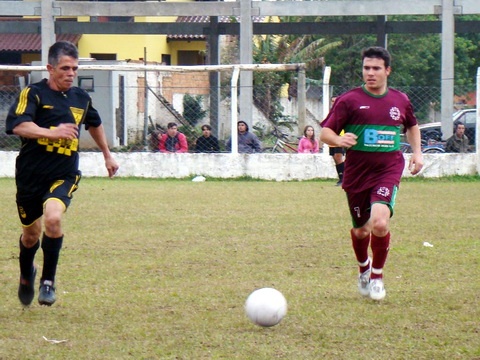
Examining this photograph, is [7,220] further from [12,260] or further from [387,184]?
[387,184]

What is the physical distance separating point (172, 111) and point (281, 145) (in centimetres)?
248

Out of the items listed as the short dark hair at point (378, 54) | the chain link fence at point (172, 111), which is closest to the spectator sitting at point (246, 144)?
the chain link fence at point (172, 111)

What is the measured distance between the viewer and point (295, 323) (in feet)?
19.9

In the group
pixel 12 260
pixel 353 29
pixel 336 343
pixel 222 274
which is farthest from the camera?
pixel 353 29

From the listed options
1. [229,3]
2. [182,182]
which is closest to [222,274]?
[182,182]

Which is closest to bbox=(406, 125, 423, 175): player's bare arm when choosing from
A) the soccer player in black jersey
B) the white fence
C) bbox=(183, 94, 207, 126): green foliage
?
the soccer player in black jersey

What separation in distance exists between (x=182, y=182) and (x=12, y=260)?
10266 millimetres

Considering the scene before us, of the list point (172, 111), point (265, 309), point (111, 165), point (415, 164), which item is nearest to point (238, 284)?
point (111, 165)

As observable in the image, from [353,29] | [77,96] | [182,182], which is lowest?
[182,182]

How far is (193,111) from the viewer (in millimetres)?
20547

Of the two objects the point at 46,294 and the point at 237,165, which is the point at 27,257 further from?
the point at 237,165

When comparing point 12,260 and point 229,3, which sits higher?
point 229,3

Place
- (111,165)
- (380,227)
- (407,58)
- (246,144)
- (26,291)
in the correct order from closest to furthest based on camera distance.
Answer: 1. (26,291)
2. (380,227)
3. (111,165)
4. (246,144)
5. (407,58)

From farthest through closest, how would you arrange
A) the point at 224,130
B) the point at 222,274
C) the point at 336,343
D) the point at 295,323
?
the point at 224,130 → the point at 222,274 → the point at 295,323 → the point at 336,343
